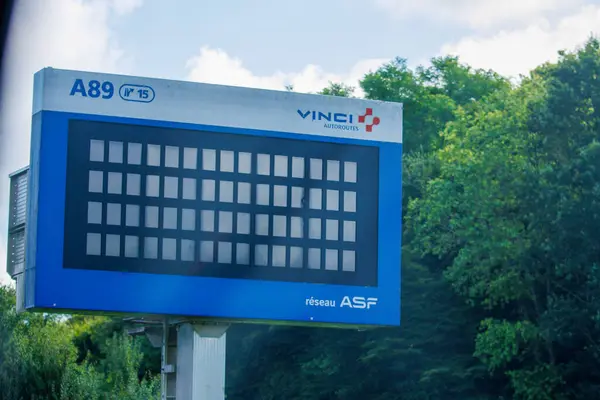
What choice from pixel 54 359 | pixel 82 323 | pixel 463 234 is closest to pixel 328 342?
pixel 463 234

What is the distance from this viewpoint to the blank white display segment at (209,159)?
21.1 meters

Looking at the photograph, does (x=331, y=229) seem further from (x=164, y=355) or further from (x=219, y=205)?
(x=164, y=355)

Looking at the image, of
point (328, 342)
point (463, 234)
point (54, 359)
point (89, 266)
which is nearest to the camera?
point (89, 266)

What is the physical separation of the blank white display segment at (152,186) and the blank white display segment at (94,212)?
0.74 meters

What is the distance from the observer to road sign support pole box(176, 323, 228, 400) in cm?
2188

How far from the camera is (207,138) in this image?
21.2 metres

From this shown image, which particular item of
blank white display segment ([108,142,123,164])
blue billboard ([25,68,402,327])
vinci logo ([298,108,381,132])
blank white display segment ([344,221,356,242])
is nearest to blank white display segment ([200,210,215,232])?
blue billboard ([25,68,402,327])

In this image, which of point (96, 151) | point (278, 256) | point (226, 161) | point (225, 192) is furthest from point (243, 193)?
point (96, 151)

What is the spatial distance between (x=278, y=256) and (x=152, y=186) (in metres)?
2.11

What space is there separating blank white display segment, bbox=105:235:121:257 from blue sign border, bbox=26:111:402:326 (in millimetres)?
280

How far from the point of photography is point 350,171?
2191 cm

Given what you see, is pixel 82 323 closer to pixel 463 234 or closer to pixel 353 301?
pixel 463 234

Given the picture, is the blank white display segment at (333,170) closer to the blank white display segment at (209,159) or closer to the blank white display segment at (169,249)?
the blank white display segment at (209,159)

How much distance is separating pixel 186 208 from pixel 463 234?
15659mm
